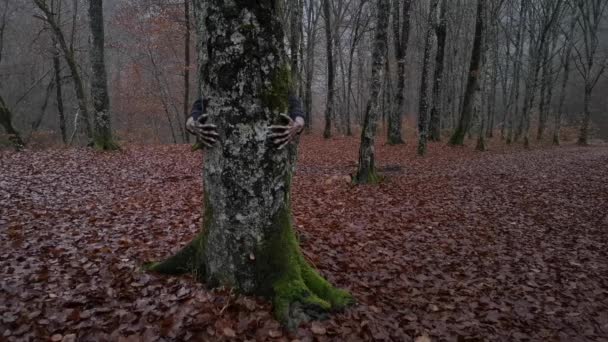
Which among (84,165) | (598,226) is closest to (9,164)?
(84,165)

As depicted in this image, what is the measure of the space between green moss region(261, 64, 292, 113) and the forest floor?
6.11ft

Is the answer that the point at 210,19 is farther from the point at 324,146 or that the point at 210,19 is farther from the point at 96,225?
the point at 324,146

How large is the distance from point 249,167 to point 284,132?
0.46 m

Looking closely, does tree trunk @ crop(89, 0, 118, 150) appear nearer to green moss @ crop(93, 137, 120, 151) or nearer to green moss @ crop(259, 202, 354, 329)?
green moss @ crop(93, 137, 120, 151)

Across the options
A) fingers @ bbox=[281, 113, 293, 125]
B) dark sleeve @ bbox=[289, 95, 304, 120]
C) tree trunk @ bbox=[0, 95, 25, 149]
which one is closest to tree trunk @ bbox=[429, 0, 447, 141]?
dark sleeve @ bbox=[289, 95, 304, 120]

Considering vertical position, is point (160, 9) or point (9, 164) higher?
point (160, 9)

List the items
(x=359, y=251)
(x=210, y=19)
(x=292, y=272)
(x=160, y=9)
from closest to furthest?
(x=210, y=19) → (x=292, y=272) → (x=359, y=251) → (x=160, y=9)

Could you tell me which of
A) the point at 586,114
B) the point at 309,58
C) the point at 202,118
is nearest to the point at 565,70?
the point at 586,114

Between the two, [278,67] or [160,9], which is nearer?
[278,67]

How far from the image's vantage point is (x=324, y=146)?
738 inches

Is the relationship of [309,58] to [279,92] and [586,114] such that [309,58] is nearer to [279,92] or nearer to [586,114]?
[586,114]

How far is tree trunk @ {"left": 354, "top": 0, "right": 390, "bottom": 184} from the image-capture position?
9.52 metres

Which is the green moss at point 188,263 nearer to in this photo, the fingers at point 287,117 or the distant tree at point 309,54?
the fingers at point 287,117

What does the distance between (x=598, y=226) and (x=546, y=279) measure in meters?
3.02
